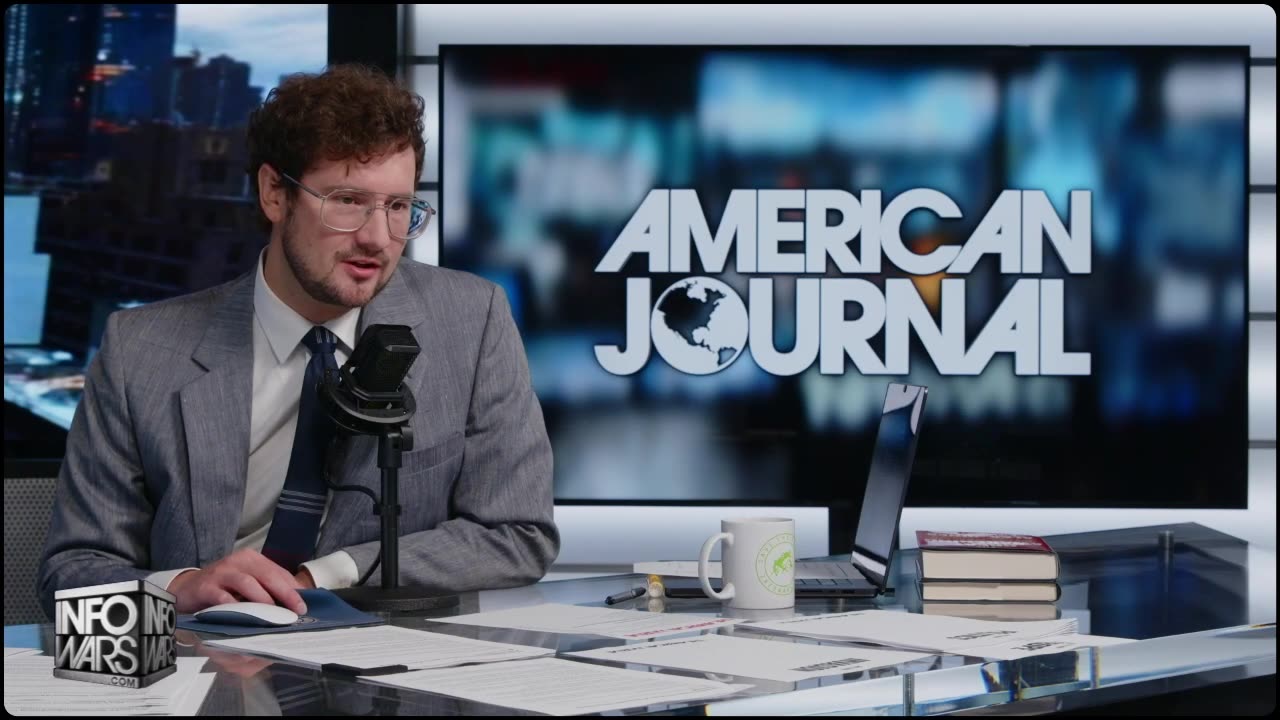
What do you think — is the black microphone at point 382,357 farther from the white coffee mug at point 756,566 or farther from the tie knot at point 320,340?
the white coffee mug at point 756,566

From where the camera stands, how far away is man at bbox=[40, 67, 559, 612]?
218 cm

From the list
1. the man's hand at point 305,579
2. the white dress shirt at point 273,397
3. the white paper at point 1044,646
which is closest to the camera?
the white paper at point 1044,646

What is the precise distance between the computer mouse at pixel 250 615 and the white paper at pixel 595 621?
0.64 ft

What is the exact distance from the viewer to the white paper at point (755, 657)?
1.39m

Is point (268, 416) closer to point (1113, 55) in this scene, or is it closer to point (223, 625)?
point (223, 625)

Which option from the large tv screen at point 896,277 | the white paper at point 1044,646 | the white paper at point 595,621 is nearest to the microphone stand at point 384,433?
the white paper at point 595,621

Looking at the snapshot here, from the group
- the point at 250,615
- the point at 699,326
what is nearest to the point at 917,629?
the point at 250,615

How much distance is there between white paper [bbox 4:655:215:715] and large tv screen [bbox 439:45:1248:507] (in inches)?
110

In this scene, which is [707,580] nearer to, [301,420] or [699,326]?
[301,420]

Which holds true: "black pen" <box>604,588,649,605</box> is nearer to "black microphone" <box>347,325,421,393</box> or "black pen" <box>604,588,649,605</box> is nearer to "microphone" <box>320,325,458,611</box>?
"microphone" <box>320,325,458,611</box>

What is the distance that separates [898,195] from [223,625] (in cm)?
288

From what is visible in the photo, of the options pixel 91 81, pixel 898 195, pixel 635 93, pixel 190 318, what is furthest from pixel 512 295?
pixel 190 318

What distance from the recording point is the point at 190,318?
2.34m

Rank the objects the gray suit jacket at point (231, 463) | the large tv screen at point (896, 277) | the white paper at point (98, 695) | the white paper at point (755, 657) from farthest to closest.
Answer: the large tv screen at point (896, 277)
the gray suit jacket at point (231, 463)
the white paper at point (755, 657)
the white paper at point (98, 695)
